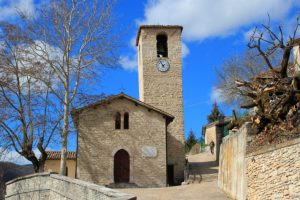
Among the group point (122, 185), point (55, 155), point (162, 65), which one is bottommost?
point (122, 185)

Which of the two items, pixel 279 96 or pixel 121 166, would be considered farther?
pixel 121 166

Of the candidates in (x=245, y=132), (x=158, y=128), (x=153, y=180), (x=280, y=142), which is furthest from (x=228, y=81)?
(x=280, y=142)

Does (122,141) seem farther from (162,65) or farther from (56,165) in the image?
(56,165)

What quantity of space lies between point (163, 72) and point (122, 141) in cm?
945

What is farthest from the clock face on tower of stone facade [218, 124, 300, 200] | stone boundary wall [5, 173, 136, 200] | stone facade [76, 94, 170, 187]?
stone facade [218, 124, 300, 200]

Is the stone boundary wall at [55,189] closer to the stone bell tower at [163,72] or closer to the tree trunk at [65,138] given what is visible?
the tree trunk at [65,138]

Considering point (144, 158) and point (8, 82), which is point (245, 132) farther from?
point (144, 158)

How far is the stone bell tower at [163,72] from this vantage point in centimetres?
3466

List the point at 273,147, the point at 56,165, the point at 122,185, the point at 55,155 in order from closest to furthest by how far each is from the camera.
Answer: the point at 273,147 → the point at 122,185 → the point at 56,165 → the point at 55,155

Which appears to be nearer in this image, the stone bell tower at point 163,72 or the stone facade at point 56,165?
the stone bell tower at point 163,72

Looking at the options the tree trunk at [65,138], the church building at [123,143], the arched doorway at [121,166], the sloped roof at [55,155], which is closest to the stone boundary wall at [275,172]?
the tree trunk at [65,138]

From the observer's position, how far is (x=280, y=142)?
10.8 meters

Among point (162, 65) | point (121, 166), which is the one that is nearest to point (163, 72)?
point (162, 65)

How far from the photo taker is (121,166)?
2717cm
